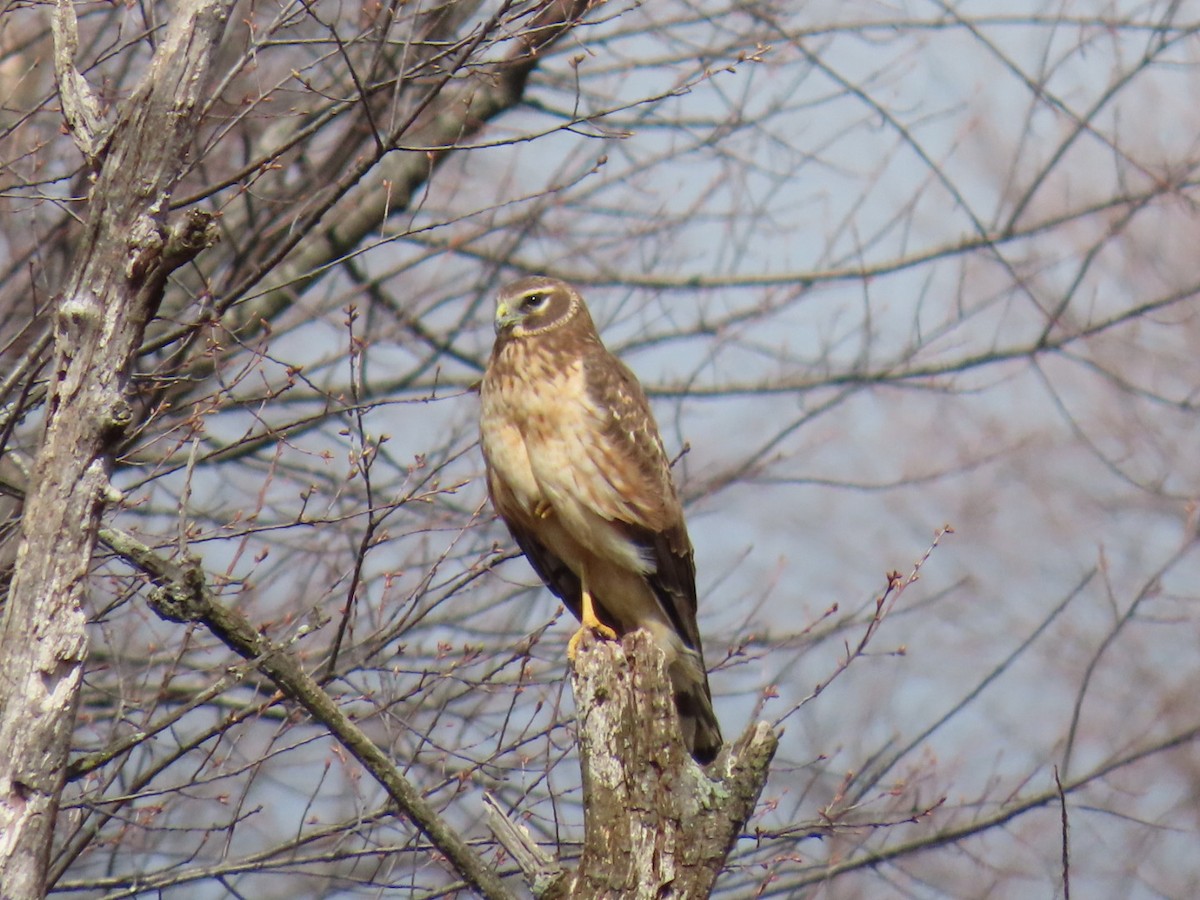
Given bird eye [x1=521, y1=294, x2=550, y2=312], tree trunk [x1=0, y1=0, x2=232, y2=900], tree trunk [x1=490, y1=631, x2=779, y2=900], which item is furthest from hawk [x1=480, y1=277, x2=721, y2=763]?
tree trunk [x1=0, y1=0, x2=232, y2=900]

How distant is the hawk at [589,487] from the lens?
505 cm

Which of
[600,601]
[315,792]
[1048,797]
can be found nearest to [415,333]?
[600,601]

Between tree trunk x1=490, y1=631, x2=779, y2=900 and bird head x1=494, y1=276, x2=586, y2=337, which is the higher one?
bird head x1=494, y1=276, x2=586, y2=337

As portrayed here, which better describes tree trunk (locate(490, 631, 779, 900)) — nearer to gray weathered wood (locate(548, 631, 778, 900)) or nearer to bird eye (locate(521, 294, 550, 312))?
gray weathered wood (locate(548, 631, 778, 900))

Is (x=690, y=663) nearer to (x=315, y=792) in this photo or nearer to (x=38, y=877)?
(x=315, y=792)

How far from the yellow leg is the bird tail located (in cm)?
32

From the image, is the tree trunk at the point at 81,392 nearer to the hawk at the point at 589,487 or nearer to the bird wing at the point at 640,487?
the hawk at the point at 589,487

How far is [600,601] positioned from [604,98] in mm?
3190

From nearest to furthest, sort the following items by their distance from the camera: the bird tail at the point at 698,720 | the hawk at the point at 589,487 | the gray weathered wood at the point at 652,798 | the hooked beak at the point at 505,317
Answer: the gray weathered wood at the point at 652,798 < the hawk at the point at 589,487 < the bird tail at the point at 698,720 < the hooked beak at the point at 505,317

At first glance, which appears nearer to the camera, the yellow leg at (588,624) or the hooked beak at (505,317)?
the yellow leg at (588,624)

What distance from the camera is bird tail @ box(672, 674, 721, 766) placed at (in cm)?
518

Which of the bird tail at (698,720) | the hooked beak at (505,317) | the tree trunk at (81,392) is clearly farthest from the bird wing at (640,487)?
the tree trunk at (81,392)

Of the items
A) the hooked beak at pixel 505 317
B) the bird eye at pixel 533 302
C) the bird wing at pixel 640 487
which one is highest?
the bird eye at pixel 533 302

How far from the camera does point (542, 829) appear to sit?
19.0 feet
